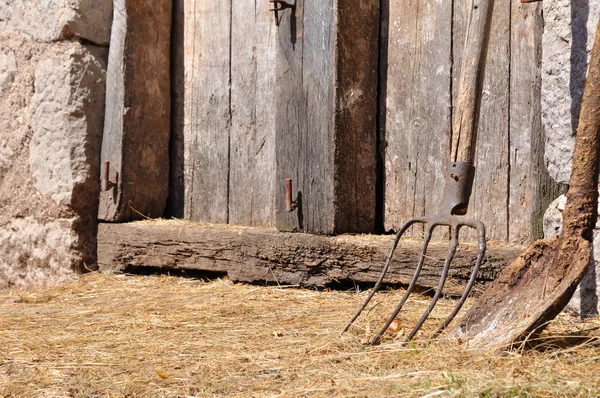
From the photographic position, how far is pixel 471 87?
2391 millimetres

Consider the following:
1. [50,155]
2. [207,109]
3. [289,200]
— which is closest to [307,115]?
[289,200]

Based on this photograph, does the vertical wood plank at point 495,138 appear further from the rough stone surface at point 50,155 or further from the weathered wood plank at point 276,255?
the rough stone surface at point 50,155

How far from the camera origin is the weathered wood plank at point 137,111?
11.5 feet

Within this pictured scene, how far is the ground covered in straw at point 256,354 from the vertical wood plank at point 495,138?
39cm

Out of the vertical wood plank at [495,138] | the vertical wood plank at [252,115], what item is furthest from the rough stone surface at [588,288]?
the vertical wood plank at [252,115]

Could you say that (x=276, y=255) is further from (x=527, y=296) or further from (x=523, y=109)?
(x=527, y=296)

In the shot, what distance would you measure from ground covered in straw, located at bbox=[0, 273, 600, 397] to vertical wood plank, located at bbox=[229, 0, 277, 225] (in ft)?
1.65

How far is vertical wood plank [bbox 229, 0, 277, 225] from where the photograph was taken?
339 centimetres

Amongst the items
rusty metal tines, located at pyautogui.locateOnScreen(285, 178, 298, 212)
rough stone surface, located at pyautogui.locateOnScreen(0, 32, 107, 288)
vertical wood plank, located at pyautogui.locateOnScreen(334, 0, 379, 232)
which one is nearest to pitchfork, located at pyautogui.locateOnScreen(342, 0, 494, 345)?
vertical wood plank, located at pyautogui.locateOnScreen(334, 0, 379, 232)

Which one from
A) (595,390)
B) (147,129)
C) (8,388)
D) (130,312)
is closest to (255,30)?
(147,129)

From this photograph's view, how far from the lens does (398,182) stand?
3094mm

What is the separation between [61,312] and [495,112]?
171 centimetres

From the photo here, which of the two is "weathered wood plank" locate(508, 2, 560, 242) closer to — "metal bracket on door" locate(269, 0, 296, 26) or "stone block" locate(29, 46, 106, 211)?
"metal bracket on door" locate(269, 0, 296, 26)

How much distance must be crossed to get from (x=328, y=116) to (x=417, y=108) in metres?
0.34
